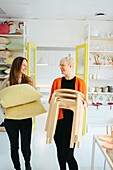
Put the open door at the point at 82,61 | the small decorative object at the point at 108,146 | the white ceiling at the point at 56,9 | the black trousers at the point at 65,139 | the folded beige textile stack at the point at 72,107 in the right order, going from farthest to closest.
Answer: the open door at the point at 82,61
the white ceiling at the point at 56,9
the black trousers at the point at 65,139
the small decorative object at the point at 108,146
the folded beige textile stack at the point at 72,107

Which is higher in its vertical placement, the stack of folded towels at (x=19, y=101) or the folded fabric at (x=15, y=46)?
the folded fabric at (x=15, y=46)

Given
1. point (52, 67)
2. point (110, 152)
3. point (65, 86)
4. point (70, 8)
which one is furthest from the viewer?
point (52, 67)

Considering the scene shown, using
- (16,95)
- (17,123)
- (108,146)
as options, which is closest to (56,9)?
(16,95)

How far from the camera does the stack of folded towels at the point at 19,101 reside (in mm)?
1854

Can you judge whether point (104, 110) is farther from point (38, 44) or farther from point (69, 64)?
point (69, 64)

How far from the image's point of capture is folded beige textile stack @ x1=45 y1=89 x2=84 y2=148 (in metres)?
1.40

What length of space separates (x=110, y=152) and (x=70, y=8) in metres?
2.90

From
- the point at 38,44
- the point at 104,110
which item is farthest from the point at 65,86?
the point at 104,110

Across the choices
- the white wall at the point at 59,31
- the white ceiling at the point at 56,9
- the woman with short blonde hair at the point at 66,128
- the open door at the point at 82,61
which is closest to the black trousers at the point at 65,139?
the woman with short blonde hair at the point at 66,128

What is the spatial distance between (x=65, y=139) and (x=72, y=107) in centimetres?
49

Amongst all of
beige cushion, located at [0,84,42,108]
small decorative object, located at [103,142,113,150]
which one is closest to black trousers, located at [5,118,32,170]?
beige cushion, located at [0,84,42,108]

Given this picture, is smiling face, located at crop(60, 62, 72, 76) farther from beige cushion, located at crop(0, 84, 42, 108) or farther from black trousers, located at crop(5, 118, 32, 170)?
black trousers, located at crop(5, 118, 32, 170)

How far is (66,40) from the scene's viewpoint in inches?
173

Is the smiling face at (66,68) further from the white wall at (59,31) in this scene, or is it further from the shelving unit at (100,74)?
the white wall at (59,31)
